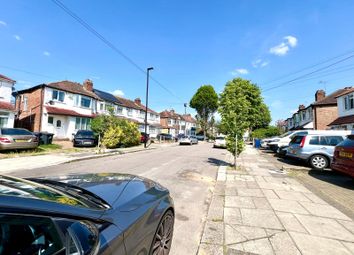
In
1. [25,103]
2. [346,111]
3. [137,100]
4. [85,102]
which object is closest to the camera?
[346,111]

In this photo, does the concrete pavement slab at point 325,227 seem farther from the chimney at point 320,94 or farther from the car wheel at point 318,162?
the chimney at point 320,94

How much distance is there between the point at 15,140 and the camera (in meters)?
14.0

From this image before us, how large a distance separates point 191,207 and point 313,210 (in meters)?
2.74

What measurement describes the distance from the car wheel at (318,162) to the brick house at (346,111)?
1285 centimetres

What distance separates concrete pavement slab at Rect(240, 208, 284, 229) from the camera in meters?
4.09

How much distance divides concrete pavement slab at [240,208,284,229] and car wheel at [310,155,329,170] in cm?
732

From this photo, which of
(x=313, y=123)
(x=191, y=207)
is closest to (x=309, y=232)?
(x=191, y=207)

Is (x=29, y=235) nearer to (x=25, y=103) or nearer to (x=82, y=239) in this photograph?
(x=82, y=239)

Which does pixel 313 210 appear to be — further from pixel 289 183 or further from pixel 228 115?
pixel 228 115

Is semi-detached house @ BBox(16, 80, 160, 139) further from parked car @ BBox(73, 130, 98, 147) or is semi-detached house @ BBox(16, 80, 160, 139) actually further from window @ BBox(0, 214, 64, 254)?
window @ BBox(0, 214, 64, 254)

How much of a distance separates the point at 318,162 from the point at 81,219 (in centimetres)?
1168

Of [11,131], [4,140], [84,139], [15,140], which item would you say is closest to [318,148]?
[15,140]

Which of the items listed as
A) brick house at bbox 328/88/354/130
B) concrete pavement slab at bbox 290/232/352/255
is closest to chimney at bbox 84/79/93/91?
brick house at bbox 328/88/354/130

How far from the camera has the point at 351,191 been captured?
6.72 metres
